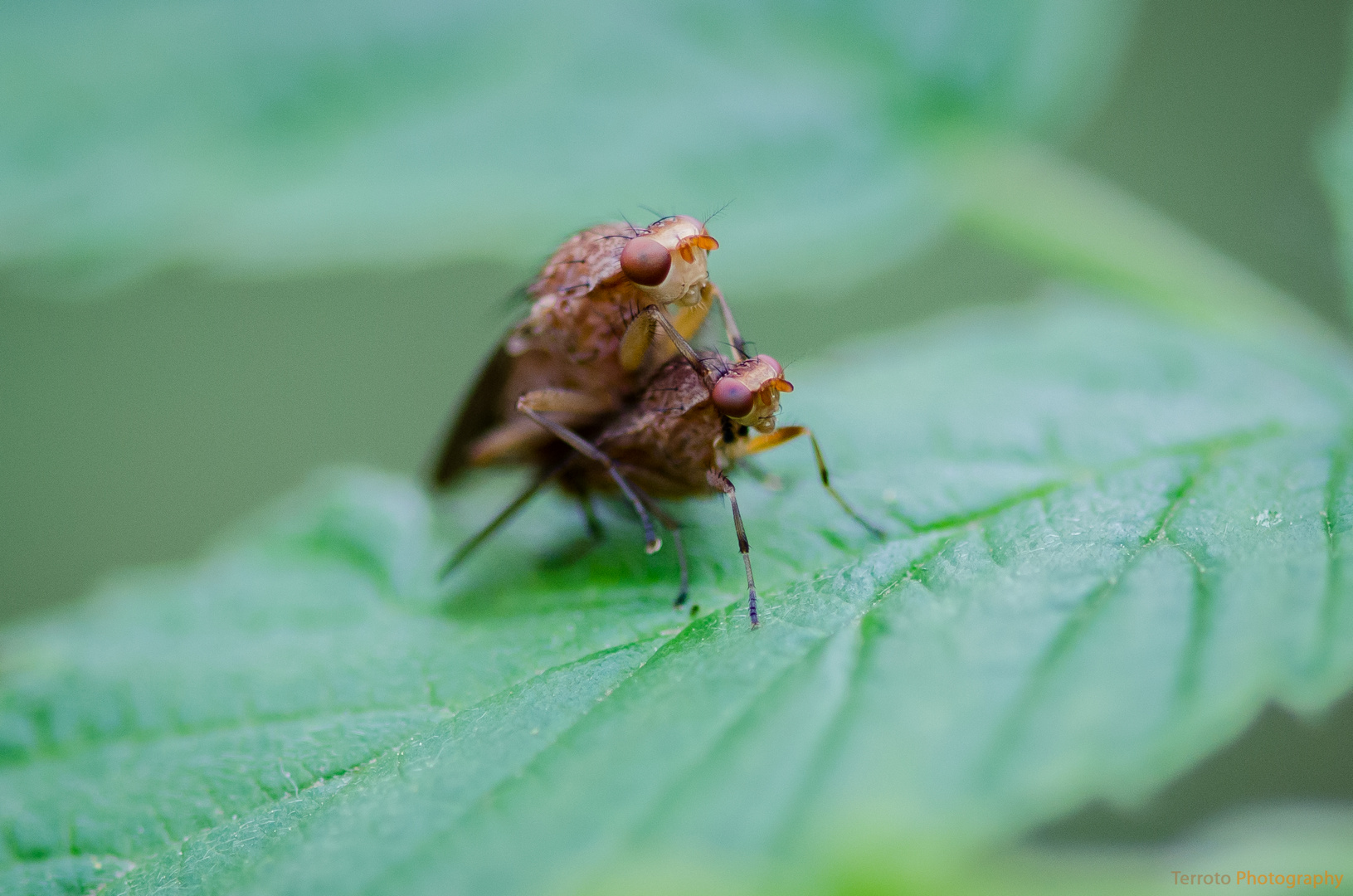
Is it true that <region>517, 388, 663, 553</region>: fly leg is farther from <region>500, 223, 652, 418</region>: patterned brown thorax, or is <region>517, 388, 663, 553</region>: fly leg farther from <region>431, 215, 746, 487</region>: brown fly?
<region>500, 223, 652, 418</region>: patterned brown thorax

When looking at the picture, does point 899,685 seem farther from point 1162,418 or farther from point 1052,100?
point 1052,100

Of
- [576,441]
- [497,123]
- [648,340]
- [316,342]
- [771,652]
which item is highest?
[497,123]

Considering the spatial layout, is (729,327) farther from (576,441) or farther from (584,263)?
(576,441)

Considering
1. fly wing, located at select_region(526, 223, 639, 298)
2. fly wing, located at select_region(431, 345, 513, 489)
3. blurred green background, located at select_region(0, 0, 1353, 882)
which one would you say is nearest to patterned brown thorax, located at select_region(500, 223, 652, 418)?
fly wing, located at select_region(526, 223, 639, 298)

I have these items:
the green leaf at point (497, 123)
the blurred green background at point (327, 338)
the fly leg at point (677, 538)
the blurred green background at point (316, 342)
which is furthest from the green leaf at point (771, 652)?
the blurred green background at point (316, 342)

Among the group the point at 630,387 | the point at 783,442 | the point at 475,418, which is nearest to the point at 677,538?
the point at 783,442

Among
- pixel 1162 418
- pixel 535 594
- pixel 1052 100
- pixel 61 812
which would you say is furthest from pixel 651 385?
pixel 1052 100

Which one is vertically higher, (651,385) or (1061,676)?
(651,385)
